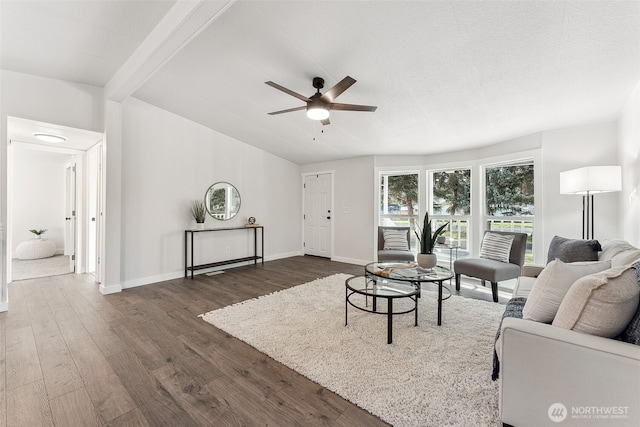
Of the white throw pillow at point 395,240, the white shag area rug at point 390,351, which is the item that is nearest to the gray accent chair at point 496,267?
the white shag area rug at point 390,351

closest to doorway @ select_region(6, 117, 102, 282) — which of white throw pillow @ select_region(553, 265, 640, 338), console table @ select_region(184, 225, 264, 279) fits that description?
console table @ select_region(184, 225, 264, 279)

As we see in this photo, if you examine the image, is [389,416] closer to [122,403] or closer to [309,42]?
[122,403]

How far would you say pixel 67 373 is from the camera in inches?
71.6

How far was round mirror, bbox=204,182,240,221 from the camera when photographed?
476 centimetres

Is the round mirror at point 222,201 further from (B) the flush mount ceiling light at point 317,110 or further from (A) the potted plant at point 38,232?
(A) the potted plant at point 38,232

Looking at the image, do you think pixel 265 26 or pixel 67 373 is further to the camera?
pixel 265 26

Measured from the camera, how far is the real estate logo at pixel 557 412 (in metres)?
1.14

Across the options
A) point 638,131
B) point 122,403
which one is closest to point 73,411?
point 122,403

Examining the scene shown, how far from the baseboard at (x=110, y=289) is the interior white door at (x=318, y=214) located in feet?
12.4

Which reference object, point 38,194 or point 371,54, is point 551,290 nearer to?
point 371,54

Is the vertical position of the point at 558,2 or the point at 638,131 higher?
the point at 558,2

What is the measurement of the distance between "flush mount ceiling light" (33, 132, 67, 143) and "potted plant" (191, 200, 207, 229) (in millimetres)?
1868

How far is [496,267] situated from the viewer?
125 inches

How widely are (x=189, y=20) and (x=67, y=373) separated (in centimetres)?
269
